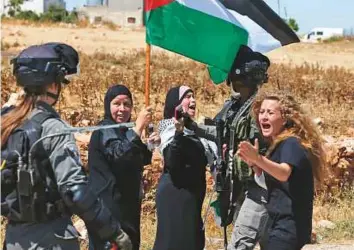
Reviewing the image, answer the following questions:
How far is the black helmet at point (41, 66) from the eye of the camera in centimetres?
398

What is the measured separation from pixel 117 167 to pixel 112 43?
32743mm

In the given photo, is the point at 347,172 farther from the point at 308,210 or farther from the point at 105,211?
the point at 105,211

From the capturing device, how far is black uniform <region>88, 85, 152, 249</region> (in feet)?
17.6

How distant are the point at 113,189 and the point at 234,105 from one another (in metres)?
1.02

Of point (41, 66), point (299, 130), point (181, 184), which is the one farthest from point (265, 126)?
point (41, 66)

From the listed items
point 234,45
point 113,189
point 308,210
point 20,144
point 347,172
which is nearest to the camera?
point 20,144

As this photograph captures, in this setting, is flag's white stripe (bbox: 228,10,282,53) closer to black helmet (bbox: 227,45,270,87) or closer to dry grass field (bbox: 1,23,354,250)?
dry grass field (bbox: 1,23,354,250)

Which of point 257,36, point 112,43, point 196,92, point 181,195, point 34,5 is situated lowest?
point 34,5

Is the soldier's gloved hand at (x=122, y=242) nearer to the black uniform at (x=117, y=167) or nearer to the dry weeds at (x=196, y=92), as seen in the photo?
the black uniform at (x=117, y=167)

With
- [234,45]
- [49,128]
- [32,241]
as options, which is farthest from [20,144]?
[234,45]

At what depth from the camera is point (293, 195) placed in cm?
485

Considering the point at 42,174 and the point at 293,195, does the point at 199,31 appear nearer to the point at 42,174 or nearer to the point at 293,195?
the point at 293,195

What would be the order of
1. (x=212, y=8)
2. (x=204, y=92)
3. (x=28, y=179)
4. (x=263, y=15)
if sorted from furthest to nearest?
(x=204, y=92), (x=263, y=15), (x=212, y=8), (x=28, y=179)

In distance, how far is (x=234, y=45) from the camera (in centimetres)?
660
